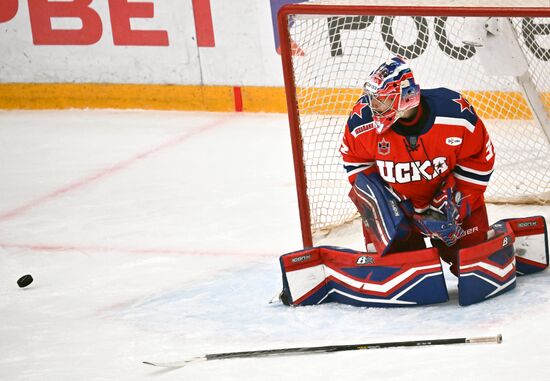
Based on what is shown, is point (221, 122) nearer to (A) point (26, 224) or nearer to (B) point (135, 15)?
(B) point (135, 15)

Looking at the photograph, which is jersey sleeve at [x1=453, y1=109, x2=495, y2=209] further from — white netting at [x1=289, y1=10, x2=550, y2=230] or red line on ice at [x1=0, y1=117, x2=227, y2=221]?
red line on ice at [x1=0, y1=117, x2=227, y2=221]

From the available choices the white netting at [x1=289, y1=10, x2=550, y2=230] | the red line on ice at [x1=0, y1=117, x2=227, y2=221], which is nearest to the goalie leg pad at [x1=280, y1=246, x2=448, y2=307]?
the white netting at [x1=289, y1=10, x2=550, y2=230]

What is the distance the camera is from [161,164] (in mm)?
6172

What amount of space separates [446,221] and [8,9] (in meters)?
4.08

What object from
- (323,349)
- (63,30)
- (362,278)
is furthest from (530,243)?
(63,30)

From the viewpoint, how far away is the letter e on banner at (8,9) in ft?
23.2

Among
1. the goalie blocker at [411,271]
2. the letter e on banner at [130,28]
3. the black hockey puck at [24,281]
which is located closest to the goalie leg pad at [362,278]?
the goalie blocker at [411,271]

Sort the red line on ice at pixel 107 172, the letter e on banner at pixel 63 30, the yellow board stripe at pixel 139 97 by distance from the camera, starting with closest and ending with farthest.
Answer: the red line on ice at pixel 107 172, the yellow board stripe at pixel 139 97, the letter e on banner at pixel 63 30

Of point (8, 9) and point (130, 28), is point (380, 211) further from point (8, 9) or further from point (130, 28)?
point (8, 9)

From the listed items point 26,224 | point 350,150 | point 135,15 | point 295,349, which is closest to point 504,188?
point 350,150

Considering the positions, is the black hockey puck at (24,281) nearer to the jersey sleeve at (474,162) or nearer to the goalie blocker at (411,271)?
the goalie blocker at (411,271)

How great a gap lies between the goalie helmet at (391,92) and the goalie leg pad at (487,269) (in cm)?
48

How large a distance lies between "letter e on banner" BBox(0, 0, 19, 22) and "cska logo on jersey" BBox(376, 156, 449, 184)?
3817mm

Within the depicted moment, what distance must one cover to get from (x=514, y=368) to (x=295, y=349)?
70 centimetres
